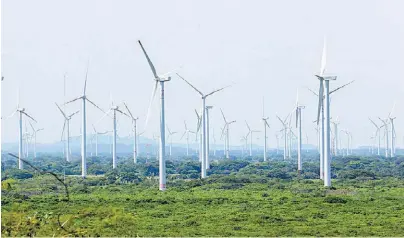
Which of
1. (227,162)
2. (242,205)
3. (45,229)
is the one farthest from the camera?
(227,162)

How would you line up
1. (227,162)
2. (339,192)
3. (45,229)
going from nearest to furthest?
(45,229) < (339,192) < (227,162)

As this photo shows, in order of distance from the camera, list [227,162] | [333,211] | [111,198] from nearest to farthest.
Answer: [333,211] → [111,198] → [227,162]

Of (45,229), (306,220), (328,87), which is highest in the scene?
(328,87)

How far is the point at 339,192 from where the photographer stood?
44.9 metres

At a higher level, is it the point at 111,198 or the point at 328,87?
the point at 328,87

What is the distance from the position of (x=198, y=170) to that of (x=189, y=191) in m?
35.5

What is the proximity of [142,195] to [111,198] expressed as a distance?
2.55 metres

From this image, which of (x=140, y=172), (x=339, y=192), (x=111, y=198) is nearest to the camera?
(x=111, y=198)

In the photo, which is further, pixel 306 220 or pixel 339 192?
pixel 339 192

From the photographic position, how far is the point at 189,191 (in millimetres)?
47250

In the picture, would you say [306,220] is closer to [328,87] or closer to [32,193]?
[328,87]

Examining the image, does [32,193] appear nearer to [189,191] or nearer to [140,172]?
[189,191]

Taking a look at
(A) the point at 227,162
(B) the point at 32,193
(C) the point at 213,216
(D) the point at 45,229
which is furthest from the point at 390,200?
(A) the point at 227,162

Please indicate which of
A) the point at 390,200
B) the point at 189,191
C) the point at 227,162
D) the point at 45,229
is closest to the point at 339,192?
the point at 390,200
